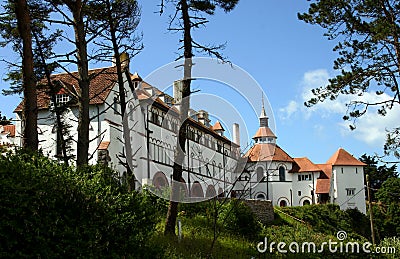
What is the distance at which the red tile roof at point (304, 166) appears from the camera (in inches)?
2341

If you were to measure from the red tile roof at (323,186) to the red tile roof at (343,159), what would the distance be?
2323 mm

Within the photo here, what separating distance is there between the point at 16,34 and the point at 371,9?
430 inches

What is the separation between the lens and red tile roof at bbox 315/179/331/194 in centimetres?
5728

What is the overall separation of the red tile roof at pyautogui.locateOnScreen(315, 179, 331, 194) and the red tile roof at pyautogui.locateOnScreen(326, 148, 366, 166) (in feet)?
7.62

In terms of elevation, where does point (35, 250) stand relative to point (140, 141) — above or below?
below

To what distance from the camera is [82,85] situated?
41.0ft

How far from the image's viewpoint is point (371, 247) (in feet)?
63.0

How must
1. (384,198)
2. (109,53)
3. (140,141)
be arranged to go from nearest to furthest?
1. (109,53)
2. (140,141)
3. (384,198)

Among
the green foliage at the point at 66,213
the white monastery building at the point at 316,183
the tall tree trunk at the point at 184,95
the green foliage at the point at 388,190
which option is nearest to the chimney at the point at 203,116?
the tall tree trunk at the point at 184,95

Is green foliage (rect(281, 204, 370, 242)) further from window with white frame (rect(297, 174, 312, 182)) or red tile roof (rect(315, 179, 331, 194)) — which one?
window with white frame (rect(297, 174, 312, 182))

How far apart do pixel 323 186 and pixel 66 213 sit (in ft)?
176

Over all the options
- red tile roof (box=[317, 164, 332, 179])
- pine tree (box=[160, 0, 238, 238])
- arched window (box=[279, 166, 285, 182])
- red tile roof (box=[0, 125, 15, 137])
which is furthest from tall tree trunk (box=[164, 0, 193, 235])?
arched window (box=[279, 166, 285, 182])

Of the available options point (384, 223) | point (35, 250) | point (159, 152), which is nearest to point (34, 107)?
point (35, 250)

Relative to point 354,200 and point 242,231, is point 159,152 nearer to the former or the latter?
point 242,231
